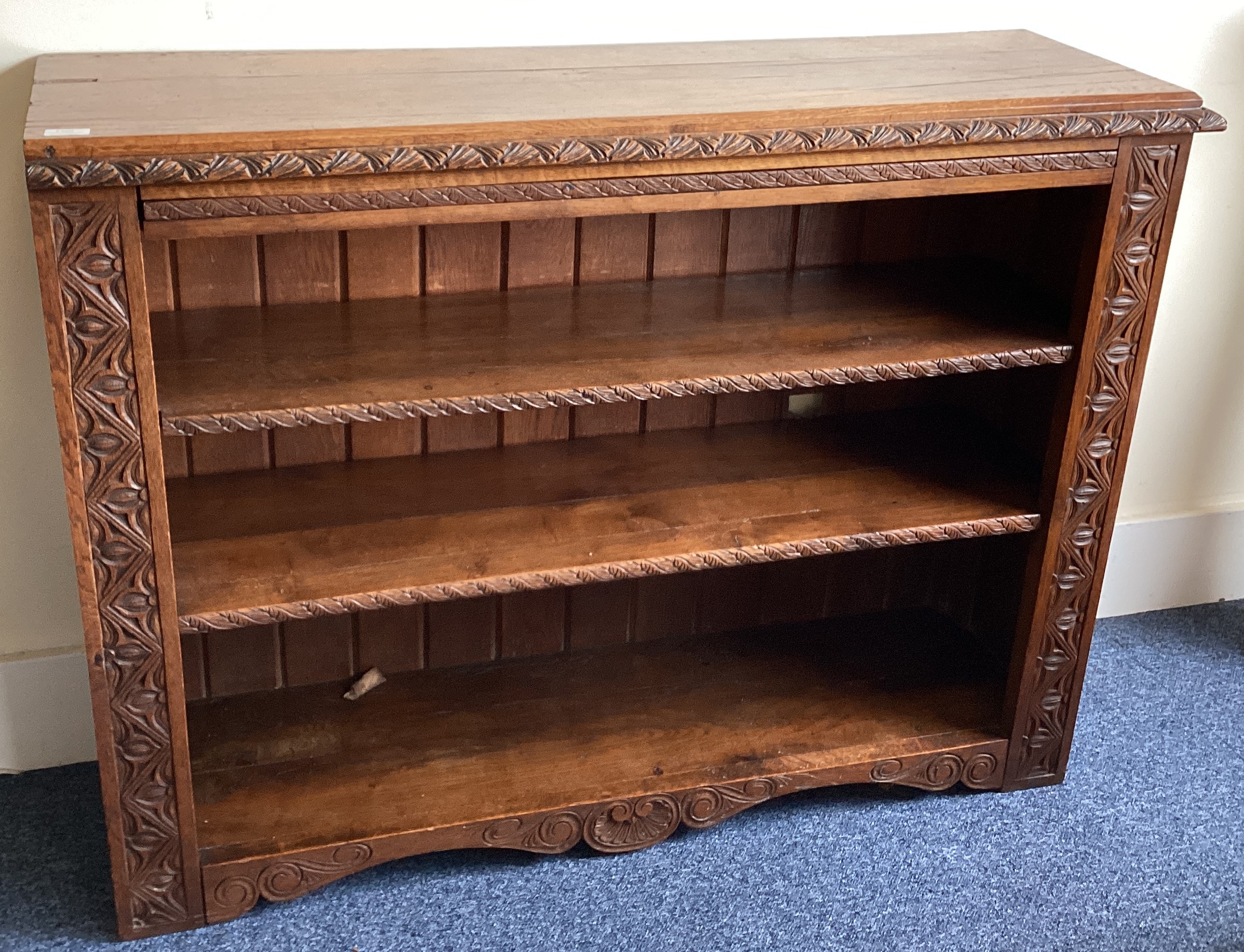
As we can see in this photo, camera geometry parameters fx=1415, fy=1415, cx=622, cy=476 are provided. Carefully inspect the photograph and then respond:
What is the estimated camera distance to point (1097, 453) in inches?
78.8

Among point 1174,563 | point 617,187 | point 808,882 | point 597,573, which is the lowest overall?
point 808,882

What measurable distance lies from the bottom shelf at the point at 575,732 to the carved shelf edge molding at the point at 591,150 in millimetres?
903

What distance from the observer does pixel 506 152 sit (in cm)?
158

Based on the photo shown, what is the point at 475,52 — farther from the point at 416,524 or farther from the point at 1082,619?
the point at 1082,619

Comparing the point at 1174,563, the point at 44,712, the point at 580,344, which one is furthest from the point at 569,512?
the point at 1174,563

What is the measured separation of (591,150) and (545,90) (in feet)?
0.69

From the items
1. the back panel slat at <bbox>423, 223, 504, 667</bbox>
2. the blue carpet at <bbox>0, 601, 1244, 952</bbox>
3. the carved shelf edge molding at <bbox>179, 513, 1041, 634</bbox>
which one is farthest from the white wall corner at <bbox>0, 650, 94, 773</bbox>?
the back panel slat at <bbox>423, 223, 504, 667</bbox>

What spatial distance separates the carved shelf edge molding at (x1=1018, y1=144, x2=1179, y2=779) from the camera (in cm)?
185

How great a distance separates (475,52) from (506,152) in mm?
435

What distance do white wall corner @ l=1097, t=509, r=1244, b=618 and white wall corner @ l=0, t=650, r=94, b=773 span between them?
1.82 meters

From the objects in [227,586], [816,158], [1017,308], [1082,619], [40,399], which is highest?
[816,158]

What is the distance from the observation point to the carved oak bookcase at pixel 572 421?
5.27 ft

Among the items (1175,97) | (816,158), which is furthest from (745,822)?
(1175,97)

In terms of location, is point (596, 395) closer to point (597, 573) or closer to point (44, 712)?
point (597, 573)
